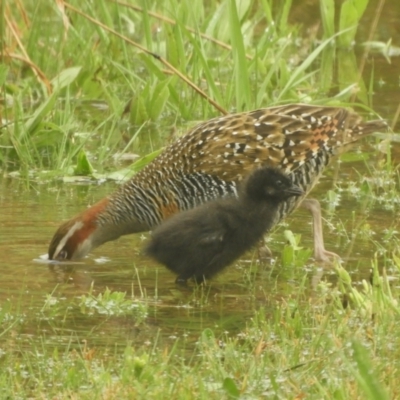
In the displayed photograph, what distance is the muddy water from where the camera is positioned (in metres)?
6.07

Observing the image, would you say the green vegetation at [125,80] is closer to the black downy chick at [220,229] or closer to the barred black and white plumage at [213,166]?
the barred black and white plumage at [213,166]

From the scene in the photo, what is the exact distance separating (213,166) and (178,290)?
1.01 metres

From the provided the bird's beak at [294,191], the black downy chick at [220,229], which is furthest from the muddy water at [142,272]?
the bird's beak at [294,191]

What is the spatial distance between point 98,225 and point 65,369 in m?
2.73

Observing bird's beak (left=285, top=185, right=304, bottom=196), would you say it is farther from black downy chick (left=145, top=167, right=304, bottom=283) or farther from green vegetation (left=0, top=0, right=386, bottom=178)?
green vegetation (left=0, top=0, right=386, bottom=178)

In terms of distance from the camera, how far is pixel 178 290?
274 inches

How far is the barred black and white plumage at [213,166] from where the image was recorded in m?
7.68

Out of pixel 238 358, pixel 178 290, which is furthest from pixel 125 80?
pixel 238 358

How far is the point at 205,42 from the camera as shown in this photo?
1096cm

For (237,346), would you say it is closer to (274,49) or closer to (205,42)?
(205,42)

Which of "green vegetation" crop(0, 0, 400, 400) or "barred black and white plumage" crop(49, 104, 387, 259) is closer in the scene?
"green vegetation" crop(0, 0, 400, 400)

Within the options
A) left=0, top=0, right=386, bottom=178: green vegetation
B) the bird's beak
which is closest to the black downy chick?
the bird's beak

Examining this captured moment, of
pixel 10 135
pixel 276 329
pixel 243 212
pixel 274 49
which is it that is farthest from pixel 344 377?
pixel 274 49

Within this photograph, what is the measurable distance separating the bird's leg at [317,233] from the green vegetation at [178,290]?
0.55ft
